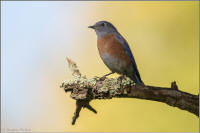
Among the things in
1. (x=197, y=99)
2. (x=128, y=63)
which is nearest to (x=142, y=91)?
(x=197, y=99)

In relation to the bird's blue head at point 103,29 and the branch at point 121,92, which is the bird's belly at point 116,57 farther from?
the branch at point 121,92

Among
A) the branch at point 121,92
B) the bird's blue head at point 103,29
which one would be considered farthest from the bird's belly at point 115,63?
the branch at point 121,92

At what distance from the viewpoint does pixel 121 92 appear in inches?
237

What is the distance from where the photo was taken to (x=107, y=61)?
734 centimetres

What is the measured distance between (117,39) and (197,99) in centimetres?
245

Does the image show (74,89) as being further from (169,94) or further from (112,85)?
(169,94)

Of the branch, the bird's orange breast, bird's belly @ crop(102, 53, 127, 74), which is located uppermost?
the bird's orange breast

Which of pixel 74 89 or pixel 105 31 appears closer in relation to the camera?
pixel 74 89

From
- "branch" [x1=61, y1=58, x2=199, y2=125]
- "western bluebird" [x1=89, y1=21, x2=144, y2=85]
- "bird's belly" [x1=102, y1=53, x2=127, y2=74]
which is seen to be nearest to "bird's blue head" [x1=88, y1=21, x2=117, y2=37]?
"western bluebird" [x1=89, y1=21, x2=144, y2=85]

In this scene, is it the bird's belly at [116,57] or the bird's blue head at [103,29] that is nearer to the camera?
the bird's belly at [116,57]

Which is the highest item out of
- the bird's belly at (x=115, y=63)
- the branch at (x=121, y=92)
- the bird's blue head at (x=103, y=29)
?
the bird's blue head at (x=103, y=29)

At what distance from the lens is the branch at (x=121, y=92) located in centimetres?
572

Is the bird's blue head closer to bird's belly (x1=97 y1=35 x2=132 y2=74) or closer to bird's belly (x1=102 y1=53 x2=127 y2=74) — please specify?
bird's belly (x1=97 y1=35 x2=132 y2=74)

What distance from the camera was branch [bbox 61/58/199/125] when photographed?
18.8ft
